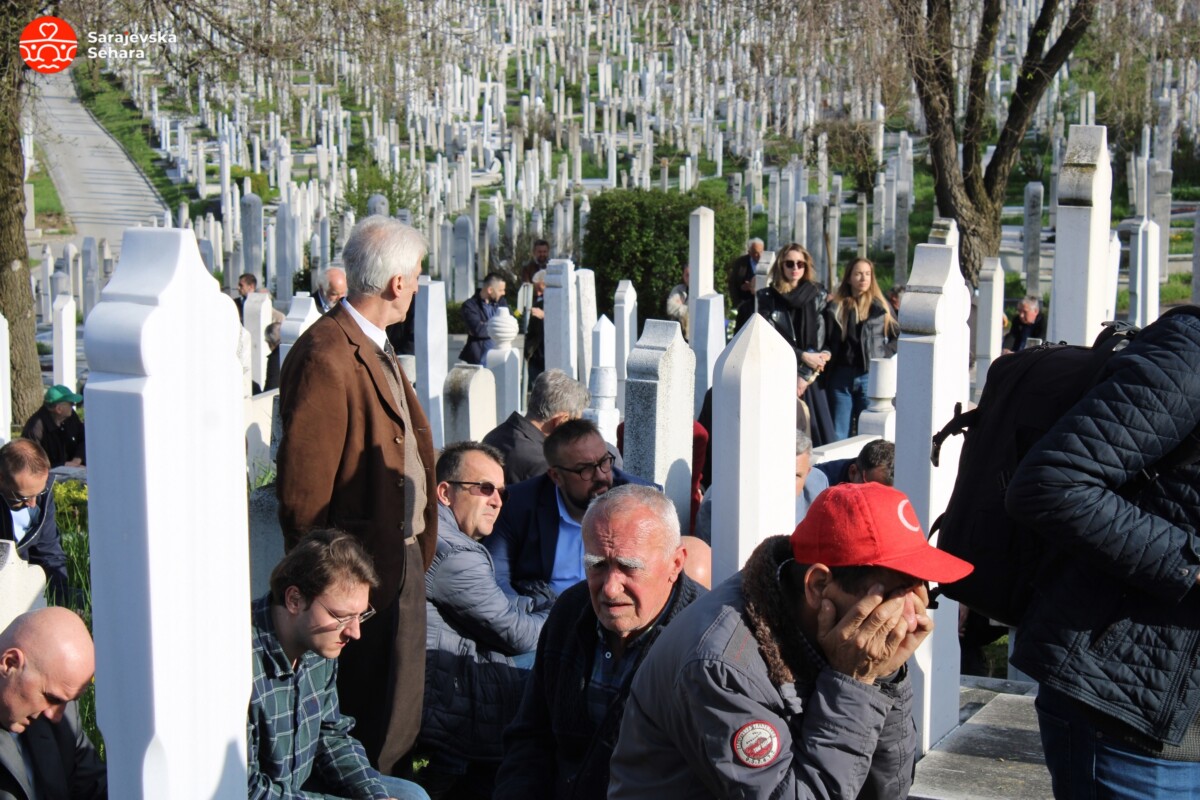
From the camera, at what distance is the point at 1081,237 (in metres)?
5.04

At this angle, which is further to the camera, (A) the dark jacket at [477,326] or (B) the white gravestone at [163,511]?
(A) the dark jacket at [477,326]

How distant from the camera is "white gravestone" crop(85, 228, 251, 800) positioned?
2.31 m

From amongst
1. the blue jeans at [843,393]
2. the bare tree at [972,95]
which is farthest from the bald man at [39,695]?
the bare tree at [972,95]

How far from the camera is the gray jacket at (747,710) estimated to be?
7.98ft

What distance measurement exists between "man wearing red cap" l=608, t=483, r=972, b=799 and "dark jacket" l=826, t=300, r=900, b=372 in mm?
6190

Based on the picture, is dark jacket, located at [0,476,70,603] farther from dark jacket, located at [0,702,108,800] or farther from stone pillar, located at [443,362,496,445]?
dark jacket, located at [0,702,108,800]

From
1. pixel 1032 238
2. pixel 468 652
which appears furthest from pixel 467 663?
pixel 1032 238

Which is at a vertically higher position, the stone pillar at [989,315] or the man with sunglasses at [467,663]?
the stone pillar at [989,315]

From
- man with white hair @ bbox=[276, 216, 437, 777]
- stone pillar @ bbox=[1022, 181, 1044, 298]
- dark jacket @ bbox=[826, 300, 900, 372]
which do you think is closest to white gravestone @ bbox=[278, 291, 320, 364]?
dark jacket @ bbox=[826, 300, 900, 372]

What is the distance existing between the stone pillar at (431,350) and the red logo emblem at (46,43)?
4.26 meters

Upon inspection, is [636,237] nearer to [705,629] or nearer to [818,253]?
[818,253]

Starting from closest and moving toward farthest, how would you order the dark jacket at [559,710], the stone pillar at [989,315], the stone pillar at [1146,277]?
the dark jacket at [559,710] → the stone pillar at [989,315] → the stone pillar at [1146,277]

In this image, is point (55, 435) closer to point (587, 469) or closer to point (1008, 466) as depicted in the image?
point (587, 469)

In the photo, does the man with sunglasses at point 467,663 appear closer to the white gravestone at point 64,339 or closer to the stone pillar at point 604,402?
the stone pillar at point 604,402
